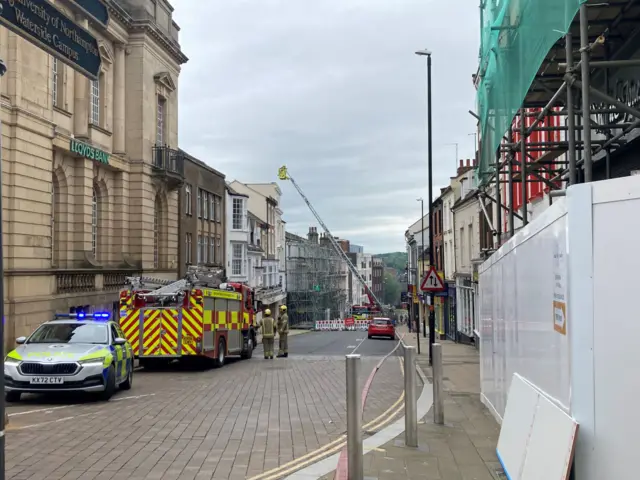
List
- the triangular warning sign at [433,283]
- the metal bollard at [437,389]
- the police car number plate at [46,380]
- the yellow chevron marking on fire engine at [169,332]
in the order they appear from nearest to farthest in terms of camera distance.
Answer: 1. the metal bollard at [437,389]
2. the police car number plate at [46,380]
3. the yellow chevron marking on fire engine at [169,332]
4. the triangular warning sign at [433,283]

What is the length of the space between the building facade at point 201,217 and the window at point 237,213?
3.21m

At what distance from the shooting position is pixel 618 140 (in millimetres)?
10078

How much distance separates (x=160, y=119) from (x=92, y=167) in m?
8.76

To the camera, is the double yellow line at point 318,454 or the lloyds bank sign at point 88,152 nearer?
the double yellow line at point 318,454

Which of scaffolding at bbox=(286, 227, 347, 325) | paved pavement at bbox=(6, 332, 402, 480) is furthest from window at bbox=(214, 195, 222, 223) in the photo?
scaffolding at bbox=(286, 227, 347, 325)

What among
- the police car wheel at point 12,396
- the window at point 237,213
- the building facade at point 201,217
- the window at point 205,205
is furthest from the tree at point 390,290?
the police car wheel at point 12,396

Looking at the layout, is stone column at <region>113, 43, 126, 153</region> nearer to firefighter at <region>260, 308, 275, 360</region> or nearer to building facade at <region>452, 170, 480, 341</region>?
firefighter at <region>260, 308, 275, 360</region>

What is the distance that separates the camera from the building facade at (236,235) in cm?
5316

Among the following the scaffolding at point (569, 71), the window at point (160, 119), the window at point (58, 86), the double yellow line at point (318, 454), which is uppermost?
the window at point (160, 119)

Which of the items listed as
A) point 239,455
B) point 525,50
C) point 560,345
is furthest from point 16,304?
point 560,345

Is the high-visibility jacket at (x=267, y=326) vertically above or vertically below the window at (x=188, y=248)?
below

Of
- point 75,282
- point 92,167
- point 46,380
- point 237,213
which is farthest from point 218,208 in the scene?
point 46,380

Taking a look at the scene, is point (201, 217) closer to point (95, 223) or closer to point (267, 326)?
point (95, 223)

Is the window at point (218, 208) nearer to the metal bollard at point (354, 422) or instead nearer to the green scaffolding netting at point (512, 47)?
the green scaffolding netting at point (512, 47)
